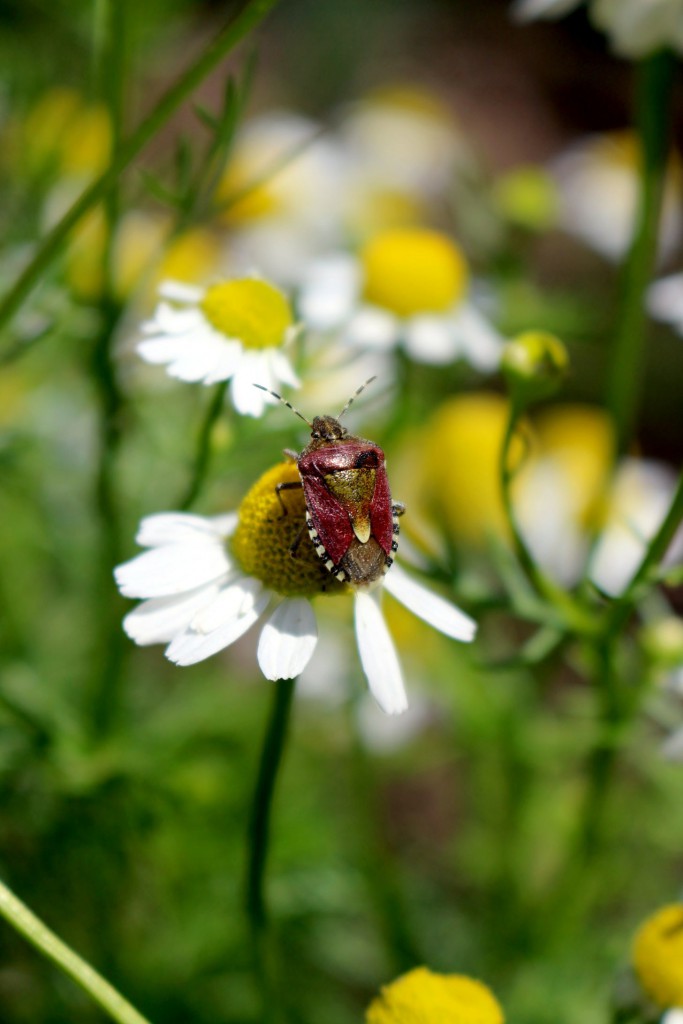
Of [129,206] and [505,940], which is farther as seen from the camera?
[505,940]

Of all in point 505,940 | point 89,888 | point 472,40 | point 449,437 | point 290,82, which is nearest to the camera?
point 89,888

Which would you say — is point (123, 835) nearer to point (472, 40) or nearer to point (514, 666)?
point (514, 666)

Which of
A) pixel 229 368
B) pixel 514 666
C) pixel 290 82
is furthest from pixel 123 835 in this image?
pixel 290 82

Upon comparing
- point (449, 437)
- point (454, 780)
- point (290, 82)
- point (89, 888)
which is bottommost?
point (454, 780)

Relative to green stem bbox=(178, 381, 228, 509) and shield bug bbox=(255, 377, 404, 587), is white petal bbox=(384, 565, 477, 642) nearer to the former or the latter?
shield bug bbox=(255, 377, 404, 587)

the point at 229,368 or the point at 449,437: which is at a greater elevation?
the point at 229,368

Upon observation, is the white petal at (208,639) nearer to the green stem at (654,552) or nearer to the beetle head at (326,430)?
the beetle head at (326,430)

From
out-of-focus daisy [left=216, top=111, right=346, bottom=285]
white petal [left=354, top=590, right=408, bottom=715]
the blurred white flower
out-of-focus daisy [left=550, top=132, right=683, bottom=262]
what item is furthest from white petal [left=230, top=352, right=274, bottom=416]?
out-of-focus daisy [left=550, top=132, right=683, bottom=262]
